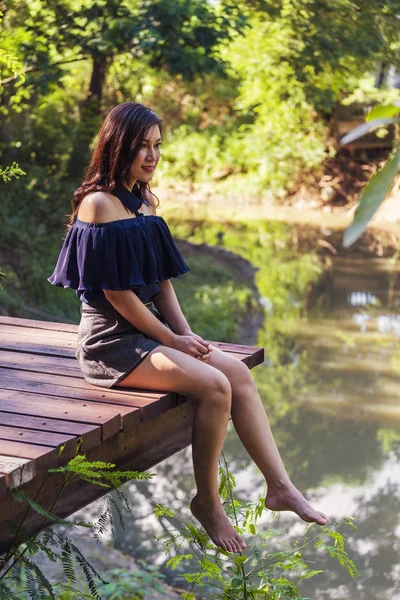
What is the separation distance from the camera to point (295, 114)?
20266mm

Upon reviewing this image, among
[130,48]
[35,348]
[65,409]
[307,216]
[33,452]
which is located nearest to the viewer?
[33,452]

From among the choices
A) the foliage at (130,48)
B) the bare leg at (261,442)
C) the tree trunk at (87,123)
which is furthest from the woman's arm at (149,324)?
the tree trunk at (87,123)

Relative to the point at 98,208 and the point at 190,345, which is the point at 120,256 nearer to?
the point at 98,208

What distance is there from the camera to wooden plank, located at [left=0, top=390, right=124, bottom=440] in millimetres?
2518

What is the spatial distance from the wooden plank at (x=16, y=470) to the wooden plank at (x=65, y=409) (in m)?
0.33

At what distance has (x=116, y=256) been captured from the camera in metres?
2.87

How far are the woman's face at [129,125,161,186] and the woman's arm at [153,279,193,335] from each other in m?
0.38

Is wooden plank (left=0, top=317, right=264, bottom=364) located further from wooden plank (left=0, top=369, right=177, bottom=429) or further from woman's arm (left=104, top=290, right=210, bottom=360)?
wooden plank (left=0, top=369, right=177, bottom=429)

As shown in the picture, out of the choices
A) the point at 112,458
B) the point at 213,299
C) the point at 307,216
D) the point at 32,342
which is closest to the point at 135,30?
the point at 213,299

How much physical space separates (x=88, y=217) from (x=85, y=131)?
272 inches

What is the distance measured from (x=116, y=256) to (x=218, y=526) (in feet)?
2.94

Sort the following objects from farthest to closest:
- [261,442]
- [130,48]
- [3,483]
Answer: [130,48], [261,442], [3,483]

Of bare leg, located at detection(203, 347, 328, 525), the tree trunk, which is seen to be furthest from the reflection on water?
the tree trunk

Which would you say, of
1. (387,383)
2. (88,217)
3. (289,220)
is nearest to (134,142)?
(88,217)
